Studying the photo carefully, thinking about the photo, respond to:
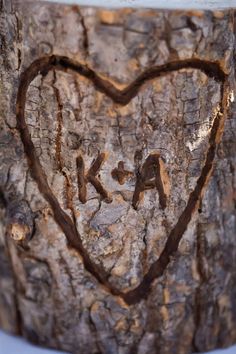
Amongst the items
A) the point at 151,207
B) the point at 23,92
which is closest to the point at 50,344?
the point at 151,207

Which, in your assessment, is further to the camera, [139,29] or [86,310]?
[86,310]

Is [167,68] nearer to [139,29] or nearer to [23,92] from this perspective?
[139,29]

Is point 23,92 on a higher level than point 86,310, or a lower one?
higher

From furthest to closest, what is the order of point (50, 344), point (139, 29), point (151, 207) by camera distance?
point (50, 344)
point (151, 207)
point (139, 29)

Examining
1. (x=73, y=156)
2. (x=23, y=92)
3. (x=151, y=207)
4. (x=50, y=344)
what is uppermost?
(x=23, y=92)

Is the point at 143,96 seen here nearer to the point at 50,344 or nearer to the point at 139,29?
the point at 139,29

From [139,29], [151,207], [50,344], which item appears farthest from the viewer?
[50,344]
